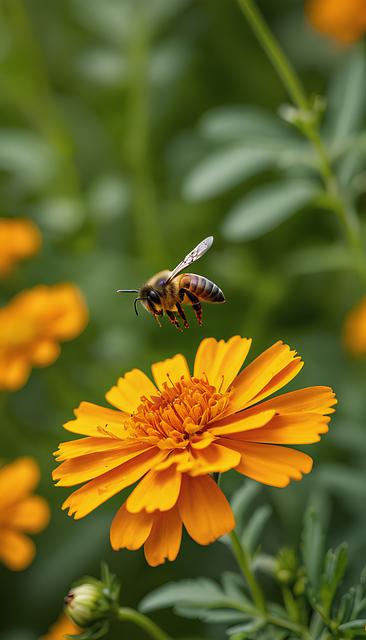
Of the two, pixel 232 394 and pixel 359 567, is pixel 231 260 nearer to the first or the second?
pixel 359 567

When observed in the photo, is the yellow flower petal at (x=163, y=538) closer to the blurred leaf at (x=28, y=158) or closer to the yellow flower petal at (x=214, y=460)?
the yellow flower petal at (x=214, y=460)

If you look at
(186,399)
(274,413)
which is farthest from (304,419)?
(186,399)

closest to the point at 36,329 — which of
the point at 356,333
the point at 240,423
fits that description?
the point at 356,333

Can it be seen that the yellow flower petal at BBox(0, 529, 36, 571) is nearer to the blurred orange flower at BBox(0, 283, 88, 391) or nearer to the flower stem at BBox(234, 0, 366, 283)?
the blurred orange flower at BBox(0, 283, 88, 391)

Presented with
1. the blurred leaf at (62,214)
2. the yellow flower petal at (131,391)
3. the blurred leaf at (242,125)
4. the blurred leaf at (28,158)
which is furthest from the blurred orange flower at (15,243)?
the yellow flower petal at (131,391)

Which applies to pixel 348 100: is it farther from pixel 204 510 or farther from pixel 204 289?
pixel 204 510
